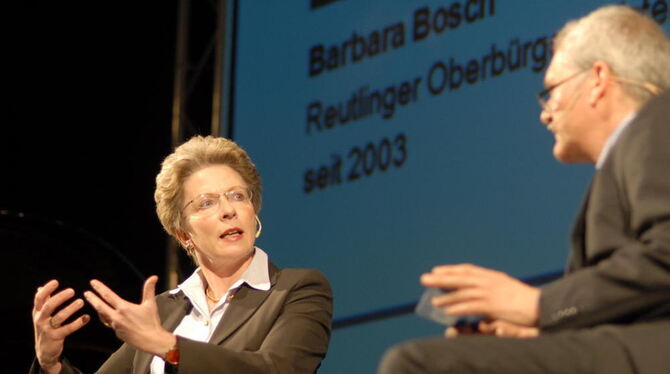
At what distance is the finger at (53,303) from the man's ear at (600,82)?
1.53m

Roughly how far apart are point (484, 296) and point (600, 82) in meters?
0.51

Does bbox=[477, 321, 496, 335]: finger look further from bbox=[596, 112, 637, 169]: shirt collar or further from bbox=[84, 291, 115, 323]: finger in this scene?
bbox=[84, 291, 115, 323]: finger

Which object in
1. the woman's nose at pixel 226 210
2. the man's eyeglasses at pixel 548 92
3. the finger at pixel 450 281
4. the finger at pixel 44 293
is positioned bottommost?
the finger at pixel 44 293

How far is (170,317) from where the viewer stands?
3574mm

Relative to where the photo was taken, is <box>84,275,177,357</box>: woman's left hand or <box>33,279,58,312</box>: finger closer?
<box>84,275,177,357</box>: woman's left hand

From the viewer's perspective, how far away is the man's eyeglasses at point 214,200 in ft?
11.9

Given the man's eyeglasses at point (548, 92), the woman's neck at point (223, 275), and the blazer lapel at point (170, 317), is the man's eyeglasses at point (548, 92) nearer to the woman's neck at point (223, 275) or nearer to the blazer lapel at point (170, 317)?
the woman's neck at point (223, 275)

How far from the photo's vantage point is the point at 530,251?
4.17 meters

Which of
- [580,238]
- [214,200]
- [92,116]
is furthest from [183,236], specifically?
[92,116]

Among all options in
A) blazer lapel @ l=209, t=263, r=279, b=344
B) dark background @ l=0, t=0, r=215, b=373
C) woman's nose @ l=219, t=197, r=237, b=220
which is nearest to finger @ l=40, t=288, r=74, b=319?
blazer lapel @ l=209, t=263, r=279, b=344

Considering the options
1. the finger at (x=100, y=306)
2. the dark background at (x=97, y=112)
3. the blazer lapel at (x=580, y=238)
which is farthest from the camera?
the dark background at (x=97, y=112)

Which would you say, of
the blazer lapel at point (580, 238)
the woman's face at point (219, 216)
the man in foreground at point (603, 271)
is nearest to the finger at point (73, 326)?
the woman's face at point (219, 216)

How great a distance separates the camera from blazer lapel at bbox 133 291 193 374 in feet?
11.3

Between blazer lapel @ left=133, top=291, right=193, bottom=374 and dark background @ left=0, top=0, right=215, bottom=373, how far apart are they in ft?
7.83
